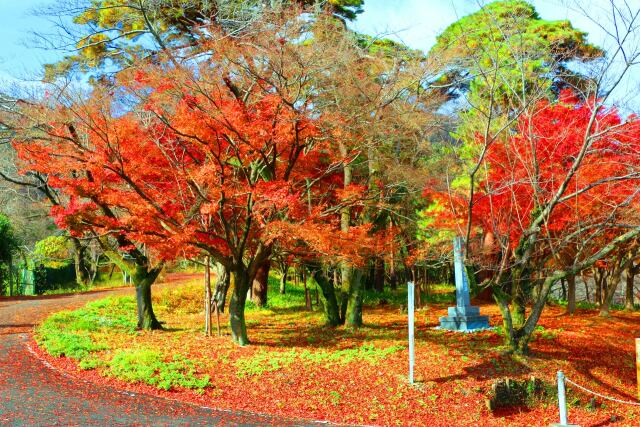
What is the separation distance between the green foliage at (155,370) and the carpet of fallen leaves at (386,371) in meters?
0.19

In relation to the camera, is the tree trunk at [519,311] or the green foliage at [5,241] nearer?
the tree trunk at [519,311]

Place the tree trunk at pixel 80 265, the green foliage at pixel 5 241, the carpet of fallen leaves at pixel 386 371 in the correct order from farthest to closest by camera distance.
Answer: the tree trunk at pixel 80 265
the green foliage at pixel 5 241
the carpet of fallen leaves at pixel 386 371

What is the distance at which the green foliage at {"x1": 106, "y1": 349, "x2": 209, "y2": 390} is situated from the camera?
34.0ft

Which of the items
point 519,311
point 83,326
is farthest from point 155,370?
point 519,311

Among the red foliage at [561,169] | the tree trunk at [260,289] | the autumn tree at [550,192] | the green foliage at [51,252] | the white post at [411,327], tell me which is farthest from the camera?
the green foliage at [51,252]

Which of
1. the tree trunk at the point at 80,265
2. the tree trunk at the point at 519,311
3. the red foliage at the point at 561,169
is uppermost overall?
the red foliage at the point at 561,169

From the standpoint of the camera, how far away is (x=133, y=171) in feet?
42.1

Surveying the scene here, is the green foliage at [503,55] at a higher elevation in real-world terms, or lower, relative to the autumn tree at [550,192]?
higher

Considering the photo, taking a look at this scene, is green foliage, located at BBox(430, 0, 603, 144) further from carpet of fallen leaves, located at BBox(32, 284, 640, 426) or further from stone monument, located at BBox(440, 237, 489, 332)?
carpet of fallen leaves, located at BBox(32, 284, 640, 426)

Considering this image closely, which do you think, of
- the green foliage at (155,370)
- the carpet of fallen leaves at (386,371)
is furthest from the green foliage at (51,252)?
the green foliage at (155,370)

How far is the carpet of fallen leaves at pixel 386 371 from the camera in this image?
9.97 m

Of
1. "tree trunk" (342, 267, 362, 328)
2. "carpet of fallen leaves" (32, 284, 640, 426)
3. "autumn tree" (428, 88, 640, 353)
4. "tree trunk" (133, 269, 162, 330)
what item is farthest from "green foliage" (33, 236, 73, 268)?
"autumn tree" (428, 88, 640, 353)

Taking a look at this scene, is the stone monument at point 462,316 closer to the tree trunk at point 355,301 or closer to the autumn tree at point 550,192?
the autumn tree at point 550,192

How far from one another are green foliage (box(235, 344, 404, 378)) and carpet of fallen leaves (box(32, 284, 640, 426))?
2 cm
